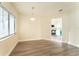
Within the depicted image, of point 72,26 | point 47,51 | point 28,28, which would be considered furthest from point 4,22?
point 28,28

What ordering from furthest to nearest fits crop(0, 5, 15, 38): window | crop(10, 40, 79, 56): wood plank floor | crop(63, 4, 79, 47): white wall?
1. crop(63, 4, 79, 47): white wall
2. crop(10, 40, 79, 56): wood plank floor
3. crop(0, 5, 15, 38): window

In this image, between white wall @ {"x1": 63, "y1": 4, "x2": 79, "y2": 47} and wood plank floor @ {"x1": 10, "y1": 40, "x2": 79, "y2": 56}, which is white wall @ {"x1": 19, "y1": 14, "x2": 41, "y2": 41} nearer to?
white wall @ {"x1": 63, "y1": 4, "x2": 79, "y2": 47}

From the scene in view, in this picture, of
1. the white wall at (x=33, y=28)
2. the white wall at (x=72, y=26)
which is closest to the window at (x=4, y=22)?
the white wall at (x=72, y=26)

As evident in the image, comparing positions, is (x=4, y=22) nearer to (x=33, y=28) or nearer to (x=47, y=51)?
(x=47, y=51)

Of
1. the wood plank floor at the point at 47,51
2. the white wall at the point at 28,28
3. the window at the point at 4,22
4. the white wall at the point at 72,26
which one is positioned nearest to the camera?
the window at the point at 4,22

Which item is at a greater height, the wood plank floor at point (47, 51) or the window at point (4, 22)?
the window at point (4, 22)

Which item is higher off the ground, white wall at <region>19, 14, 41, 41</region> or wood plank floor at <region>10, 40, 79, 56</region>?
white wall at <region>19, 14, 41, 41</region>

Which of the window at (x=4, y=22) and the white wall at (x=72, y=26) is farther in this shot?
the white wall at (x=72, y=26)

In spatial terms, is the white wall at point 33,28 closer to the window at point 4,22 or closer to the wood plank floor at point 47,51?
the wood plank floor at point 47,51

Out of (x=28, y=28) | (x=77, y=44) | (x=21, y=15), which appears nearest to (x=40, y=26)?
(x=28, y=28)

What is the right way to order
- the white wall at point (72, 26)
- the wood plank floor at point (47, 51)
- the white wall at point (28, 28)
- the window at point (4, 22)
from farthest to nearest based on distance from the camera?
the white wall at point (28, 28) → the white wall at point (72, 26) → the wood plank floor at point (47, 51) → the window at point (4, 22)

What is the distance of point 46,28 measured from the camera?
9453 mm

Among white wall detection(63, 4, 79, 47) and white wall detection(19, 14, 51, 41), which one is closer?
white wall detection(63, 4, 79, 47)

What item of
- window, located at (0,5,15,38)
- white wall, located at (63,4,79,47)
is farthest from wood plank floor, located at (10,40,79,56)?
window, located at (0,5,15,38)
